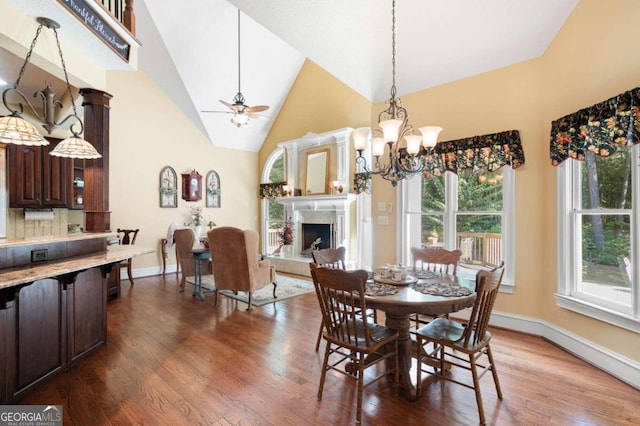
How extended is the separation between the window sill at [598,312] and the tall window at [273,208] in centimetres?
601

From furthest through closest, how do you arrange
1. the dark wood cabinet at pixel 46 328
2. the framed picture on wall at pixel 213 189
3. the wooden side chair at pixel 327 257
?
the framed picture on wall at pixel 213 189 < the wooden side chair at pixel 327 257 < the dark wood cabinet at pixel 46 328

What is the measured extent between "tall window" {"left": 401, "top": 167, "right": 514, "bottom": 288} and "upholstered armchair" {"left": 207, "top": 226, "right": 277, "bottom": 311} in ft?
6.80

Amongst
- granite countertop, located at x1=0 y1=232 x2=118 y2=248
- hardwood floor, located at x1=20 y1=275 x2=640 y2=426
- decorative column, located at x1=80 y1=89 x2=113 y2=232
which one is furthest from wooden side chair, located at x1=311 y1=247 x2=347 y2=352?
decorative column, located at x1=80 y1=89 x2=113 y2=232

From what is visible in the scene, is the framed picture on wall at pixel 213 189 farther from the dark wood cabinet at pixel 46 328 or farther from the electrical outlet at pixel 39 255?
the electrical outlet at pixel 39 255

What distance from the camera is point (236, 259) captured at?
4395mm

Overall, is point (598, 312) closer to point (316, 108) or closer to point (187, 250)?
point (187, 250)

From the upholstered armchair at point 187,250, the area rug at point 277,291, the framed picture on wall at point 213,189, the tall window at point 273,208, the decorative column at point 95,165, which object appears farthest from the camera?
the tall window at point 273,208

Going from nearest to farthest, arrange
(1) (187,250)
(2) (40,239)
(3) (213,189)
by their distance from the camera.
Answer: (2) (40,239), (1) (187,250), (3) (213,189)

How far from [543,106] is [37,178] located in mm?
7111

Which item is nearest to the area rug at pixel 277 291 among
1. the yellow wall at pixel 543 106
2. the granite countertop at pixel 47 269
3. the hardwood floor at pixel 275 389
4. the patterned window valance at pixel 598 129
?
the hardwood floor at pixel 275 389

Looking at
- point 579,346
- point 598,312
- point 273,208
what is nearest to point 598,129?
point 598,312

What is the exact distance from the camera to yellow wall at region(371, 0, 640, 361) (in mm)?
2631

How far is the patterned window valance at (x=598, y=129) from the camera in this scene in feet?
7.73

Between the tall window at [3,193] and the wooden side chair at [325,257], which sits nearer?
the wooden side chair at [325,257]
